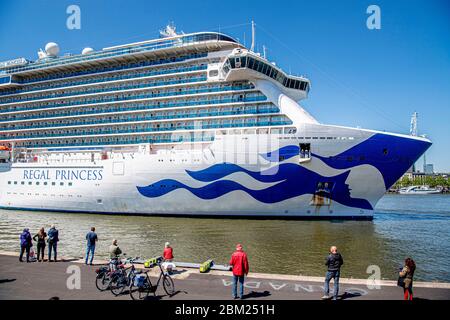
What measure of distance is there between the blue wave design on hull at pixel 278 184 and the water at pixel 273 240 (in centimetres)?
176

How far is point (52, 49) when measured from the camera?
37.7 metres

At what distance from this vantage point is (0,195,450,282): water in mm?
11883

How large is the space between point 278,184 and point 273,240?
18.4 feet

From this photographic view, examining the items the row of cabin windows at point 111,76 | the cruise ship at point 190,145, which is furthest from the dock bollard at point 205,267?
the row of cabin windows at point 111,76

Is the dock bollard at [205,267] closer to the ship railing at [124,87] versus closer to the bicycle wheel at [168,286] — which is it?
the bicycle wheel at [168,286]

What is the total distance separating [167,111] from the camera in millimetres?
26156

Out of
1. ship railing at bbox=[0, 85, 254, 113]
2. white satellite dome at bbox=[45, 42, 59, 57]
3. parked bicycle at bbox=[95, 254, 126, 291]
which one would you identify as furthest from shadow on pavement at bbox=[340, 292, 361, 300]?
white satellite dome at bbox=[45, 42, 59, 57]

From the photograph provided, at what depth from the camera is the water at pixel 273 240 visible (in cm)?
1188

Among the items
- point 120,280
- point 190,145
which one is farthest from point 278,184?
point 120,280

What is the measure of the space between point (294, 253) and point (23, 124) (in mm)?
34933

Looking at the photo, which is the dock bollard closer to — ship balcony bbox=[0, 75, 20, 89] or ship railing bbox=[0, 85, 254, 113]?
ship railing bbox=[0, 85, 254, 113]

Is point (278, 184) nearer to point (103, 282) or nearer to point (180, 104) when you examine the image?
point (180, 104)
